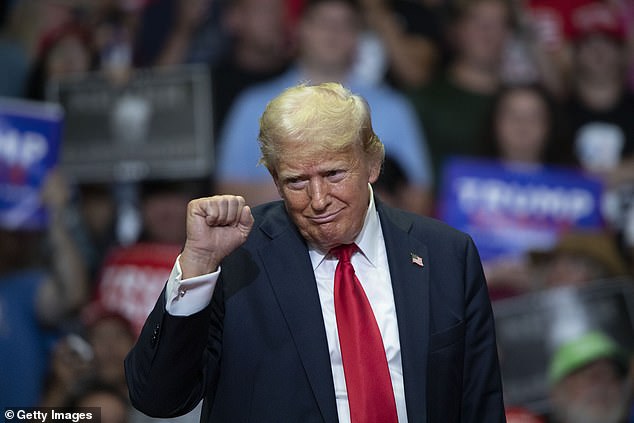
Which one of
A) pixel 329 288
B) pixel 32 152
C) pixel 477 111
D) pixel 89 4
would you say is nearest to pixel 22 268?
pixel 32 152

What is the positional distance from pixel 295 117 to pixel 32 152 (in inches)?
134

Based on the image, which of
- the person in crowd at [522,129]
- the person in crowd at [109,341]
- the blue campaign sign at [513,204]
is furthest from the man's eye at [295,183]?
the person in crowd at [522,129]

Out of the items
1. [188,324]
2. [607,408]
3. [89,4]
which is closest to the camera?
[188,324]

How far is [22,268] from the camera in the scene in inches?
198

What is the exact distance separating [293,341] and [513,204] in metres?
3.43

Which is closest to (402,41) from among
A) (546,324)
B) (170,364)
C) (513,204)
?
(513,204)

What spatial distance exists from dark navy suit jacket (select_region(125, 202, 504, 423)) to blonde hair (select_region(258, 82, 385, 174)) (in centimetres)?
22

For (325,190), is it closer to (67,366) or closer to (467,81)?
(67,366)

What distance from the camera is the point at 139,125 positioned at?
5188 millimetres

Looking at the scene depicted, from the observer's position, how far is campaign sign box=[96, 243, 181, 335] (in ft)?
16.0

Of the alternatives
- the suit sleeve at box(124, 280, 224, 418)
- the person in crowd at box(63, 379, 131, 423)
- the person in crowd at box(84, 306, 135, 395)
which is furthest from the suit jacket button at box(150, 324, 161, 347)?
the person in crowd at box(84, 306, 135, 395)

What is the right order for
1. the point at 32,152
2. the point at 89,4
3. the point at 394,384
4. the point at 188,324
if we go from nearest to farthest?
the point at 188,324 → the point at 394,384 → the point at 32,152 → the point at 89,4

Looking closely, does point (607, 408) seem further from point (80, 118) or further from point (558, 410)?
point (80, 118)

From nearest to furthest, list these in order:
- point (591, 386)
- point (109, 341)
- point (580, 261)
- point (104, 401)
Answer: point (104, 401) < point (591, 386) < point (109, 341) < point (580, 261)
